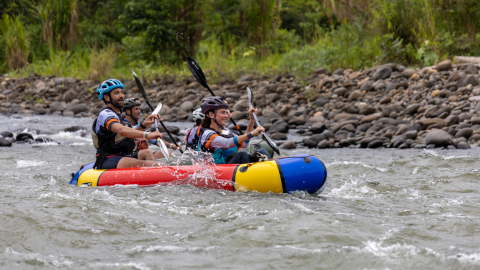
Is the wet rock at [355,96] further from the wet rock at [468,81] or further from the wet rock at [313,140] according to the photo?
the wet rock at [313,140]

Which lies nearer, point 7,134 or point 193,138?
point 193,138

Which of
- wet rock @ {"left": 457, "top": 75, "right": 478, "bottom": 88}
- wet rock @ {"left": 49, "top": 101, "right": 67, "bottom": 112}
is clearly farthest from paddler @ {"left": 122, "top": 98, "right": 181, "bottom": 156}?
wet rock @ {"left": 49, "top": 101, "right": 67, "bottom": 112}

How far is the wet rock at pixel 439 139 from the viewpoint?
8508 millimetres

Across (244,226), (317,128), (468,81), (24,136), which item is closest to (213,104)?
(244,226)

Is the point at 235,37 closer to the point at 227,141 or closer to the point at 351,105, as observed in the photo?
the point at 351,105

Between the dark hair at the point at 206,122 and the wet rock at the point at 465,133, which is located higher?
the dark hair at the point at 206,122

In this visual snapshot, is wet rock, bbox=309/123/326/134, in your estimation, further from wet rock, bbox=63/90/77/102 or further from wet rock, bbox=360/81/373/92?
wet rock, bbox=63/90/77/102

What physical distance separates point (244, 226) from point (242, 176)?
120 centimetres

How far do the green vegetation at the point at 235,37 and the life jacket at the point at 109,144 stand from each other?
8.30m

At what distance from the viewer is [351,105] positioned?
36.5 feet

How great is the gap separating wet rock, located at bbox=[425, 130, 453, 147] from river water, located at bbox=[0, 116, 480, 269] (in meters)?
1.99

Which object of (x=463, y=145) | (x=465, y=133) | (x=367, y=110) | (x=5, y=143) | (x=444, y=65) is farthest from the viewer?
(x=444, y=65)

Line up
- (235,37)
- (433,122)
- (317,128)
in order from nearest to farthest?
(433,122) < (317,128) < (235,37)

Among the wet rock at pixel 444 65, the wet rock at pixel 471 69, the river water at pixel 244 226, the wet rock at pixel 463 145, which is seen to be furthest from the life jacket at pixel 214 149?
the wet rock at pixel 444 65
